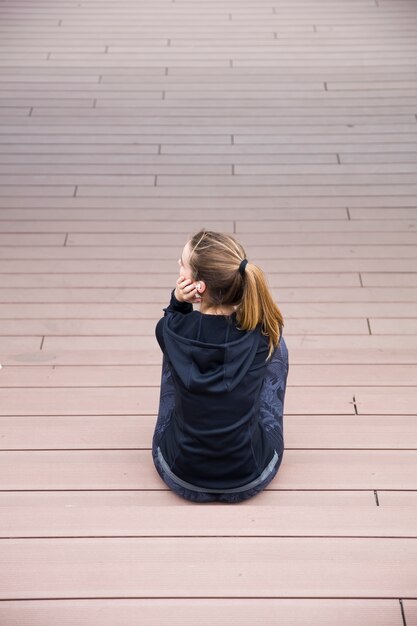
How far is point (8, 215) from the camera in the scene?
3.40 meters

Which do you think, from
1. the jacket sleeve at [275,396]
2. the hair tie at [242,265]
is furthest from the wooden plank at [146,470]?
the hair tie at [242,265]

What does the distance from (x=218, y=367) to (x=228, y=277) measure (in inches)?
7.9

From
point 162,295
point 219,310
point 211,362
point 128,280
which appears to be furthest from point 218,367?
point 128,280

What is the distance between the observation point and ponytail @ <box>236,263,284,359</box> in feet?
6.28

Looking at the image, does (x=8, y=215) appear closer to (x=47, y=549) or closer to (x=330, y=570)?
(x=47, y=549)

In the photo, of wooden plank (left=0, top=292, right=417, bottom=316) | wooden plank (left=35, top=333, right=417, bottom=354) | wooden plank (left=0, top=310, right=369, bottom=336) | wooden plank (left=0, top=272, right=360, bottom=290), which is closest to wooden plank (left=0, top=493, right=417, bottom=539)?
wooden plank (left=35, top=333, right=417, bottom=354)

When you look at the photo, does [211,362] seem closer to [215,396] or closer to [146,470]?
[215,396]

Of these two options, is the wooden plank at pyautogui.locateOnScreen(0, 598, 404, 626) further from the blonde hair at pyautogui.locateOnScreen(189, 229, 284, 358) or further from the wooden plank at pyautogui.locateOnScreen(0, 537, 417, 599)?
the blonde hair at pyautogui.locateOnScreen(189, 229, 284, 358)

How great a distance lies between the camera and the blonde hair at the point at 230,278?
75.5 inches

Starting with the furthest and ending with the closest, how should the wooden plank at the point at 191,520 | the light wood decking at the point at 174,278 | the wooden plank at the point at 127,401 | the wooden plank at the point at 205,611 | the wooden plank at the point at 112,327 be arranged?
1. the wooden plank at the point at 112,327
2. the wooden plank at the point at 127,401
3. the wooden plank at the point at 191,520
4. the light wood decking at the point at 174,278
5. the wooden plank at the point at 205,611

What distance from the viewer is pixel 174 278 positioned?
307 cm

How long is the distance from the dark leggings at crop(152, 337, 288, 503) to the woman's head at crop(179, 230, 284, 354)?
17cm

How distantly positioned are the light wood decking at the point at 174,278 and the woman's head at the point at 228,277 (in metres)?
0.46

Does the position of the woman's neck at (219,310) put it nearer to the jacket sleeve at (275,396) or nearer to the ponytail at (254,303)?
the ponytail at (254,303)
